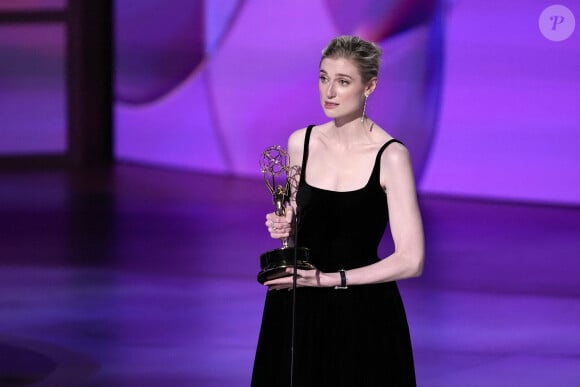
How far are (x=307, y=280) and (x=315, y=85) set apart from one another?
8249mm

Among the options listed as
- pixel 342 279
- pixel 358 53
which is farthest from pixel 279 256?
pixel 358 53

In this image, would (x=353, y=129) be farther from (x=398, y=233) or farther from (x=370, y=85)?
(x=398, y=233)

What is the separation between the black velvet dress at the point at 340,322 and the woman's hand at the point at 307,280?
90 millimetres

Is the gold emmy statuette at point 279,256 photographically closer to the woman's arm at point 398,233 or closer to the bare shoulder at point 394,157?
the woman's arm at point 398,233

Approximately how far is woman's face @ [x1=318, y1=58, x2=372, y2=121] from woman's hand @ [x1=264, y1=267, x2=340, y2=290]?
38cm

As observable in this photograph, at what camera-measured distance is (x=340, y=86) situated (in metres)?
2.68

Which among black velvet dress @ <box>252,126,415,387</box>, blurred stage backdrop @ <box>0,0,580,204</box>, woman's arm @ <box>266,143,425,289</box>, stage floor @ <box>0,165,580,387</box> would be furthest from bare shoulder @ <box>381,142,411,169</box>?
blurred stage backdrop @ <box>0,0,580,204</box>

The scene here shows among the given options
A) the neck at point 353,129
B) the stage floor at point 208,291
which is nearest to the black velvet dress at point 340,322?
the neck at point 353,129

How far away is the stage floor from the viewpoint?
16.0 ft

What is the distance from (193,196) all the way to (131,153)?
2.64 meters

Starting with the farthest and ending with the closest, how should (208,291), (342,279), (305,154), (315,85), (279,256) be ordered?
(315,85)
(208,291)
(305,154)
(342,279)
(279,256)

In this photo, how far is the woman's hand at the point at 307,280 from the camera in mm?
2625

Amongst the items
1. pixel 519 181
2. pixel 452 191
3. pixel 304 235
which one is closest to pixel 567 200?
pixel 519 181

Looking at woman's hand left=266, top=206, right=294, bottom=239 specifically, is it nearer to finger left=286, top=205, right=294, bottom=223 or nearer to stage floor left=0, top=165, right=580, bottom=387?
finger left=286, top=205, right=294, bottom=223
